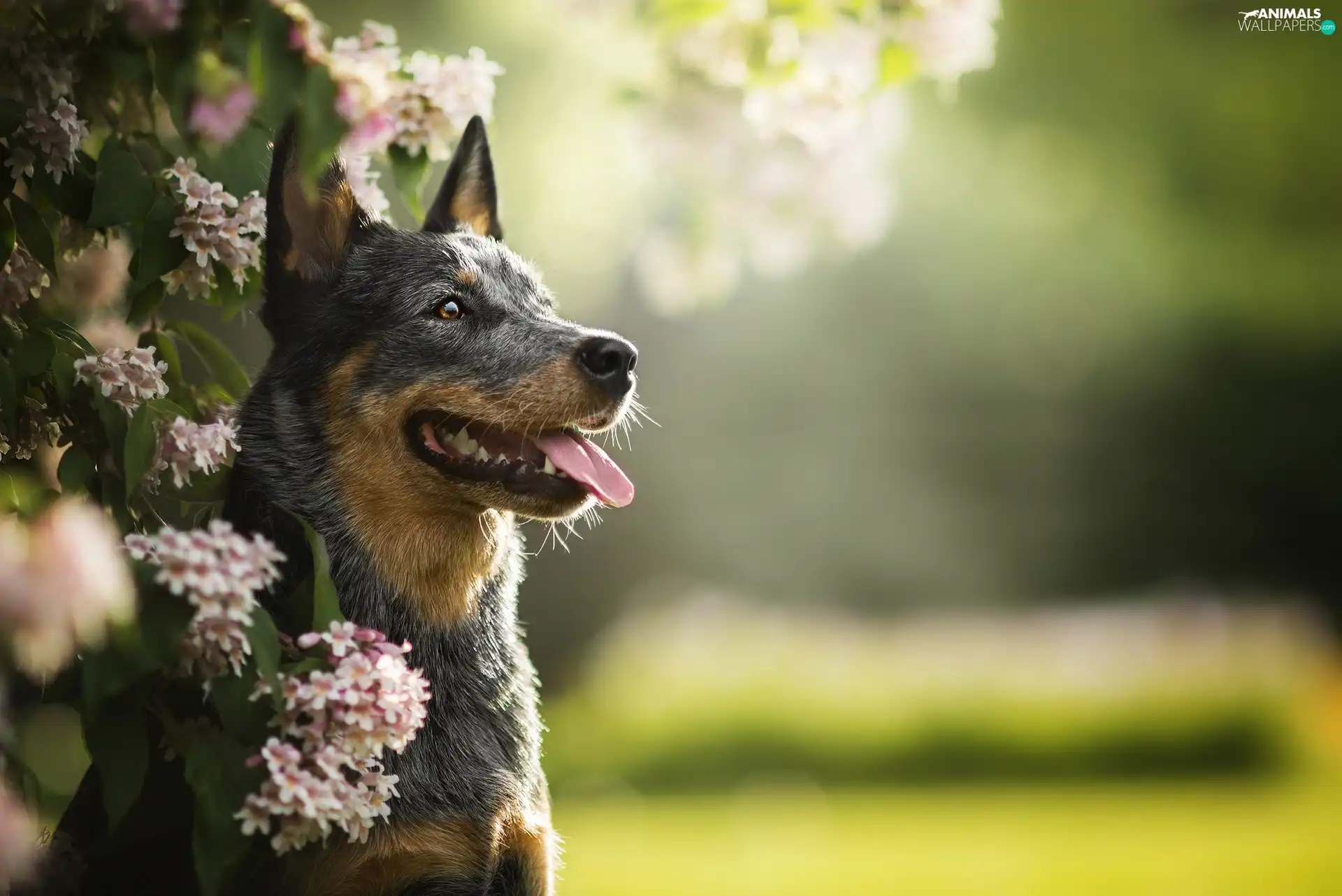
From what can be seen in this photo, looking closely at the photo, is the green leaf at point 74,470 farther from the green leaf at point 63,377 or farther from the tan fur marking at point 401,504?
the tan fur marking at point 401,504

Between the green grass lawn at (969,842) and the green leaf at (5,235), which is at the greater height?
the green grass lawn at (969,842)

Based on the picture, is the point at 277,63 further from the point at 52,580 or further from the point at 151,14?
the point at 52,580

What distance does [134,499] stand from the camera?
262 centimetres

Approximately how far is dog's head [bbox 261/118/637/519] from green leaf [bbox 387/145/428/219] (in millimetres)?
115

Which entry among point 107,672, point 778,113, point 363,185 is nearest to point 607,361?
point 363,185

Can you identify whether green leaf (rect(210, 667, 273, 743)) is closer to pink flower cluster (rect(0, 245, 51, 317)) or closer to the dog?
the dog

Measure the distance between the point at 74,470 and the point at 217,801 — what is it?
727mm

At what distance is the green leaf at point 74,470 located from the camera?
97.5 inches

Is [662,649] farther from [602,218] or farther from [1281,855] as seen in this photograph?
[1281,855]

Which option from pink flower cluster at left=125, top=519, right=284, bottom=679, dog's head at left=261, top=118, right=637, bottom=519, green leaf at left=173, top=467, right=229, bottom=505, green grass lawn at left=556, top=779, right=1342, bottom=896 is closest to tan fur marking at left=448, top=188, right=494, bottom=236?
dog's head at left=261, top=118, right=637, bottom=519

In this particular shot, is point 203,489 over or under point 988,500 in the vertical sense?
under

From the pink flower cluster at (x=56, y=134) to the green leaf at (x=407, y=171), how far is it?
795mm

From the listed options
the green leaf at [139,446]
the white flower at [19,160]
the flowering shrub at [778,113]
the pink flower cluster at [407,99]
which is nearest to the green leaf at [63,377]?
the green leaf at [139,446]

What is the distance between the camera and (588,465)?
301 centimetres
